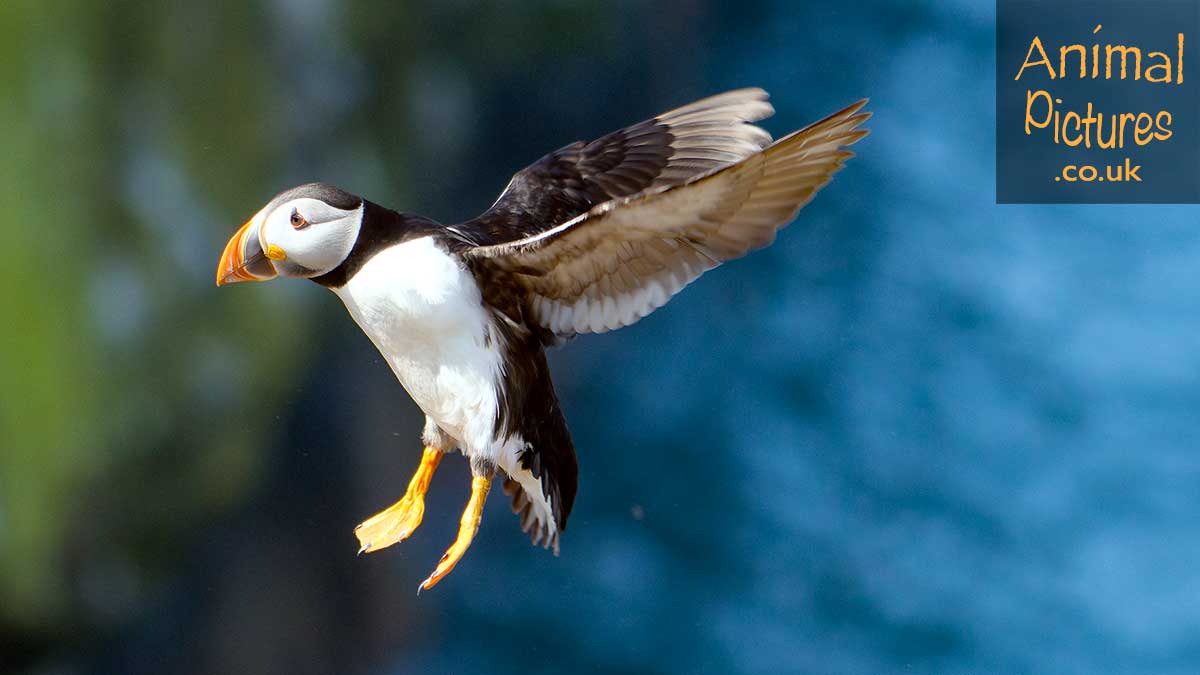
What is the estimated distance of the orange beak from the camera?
125 centimetres

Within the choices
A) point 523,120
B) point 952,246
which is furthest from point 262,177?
point 952,246

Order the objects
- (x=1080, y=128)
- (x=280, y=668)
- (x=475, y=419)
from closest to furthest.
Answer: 1. (x=475, y=419)
2. (x=1080, y=128)
3. (x=280, y=668)

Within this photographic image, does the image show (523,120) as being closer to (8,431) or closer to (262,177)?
(262,177)

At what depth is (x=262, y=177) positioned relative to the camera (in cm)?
210

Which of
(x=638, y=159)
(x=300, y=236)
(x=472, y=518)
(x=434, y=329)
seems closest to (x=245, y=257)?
(x=300, y=236)

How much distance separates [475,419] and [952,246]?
1.02 m

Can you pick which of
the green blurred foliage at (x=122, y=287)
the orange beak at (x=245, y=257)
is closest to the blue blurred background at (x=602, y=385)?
the green blurred foliage at (x=122, y=287)

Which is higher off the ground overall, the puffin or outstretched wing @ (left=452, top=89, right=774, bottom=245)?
outstretched wing @ (left=452, top=89, right=774, bottom=245)

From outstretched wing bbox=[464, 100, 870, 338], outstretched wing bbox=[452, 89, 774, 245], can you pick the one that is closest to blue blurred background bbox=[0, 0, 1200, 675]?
outstretched wing bbox=[452, 89, 774, 245]

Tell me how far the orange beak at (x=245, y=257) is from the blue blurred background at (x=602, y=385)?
0.86 metres

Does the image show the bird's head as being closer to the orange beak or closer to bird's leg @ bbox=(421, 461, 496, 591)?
the orange beak

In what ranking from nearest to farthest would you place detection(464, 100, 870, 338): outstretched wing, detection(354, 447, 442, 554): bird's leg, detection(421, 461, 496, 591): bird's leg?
detection(464, 100, 870, 338): outstretched wing, detection(421, 461, 496, 591): bird's leg, detection(354, 447, 442, 554): bird's leg

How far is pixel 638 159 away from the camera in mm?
1562

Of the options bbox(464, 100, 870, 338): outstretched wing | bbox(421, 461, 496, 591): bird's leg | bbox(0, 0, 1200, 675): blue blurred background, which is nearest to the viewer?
bbox(464, 100, 870, 338): outstretched wing
